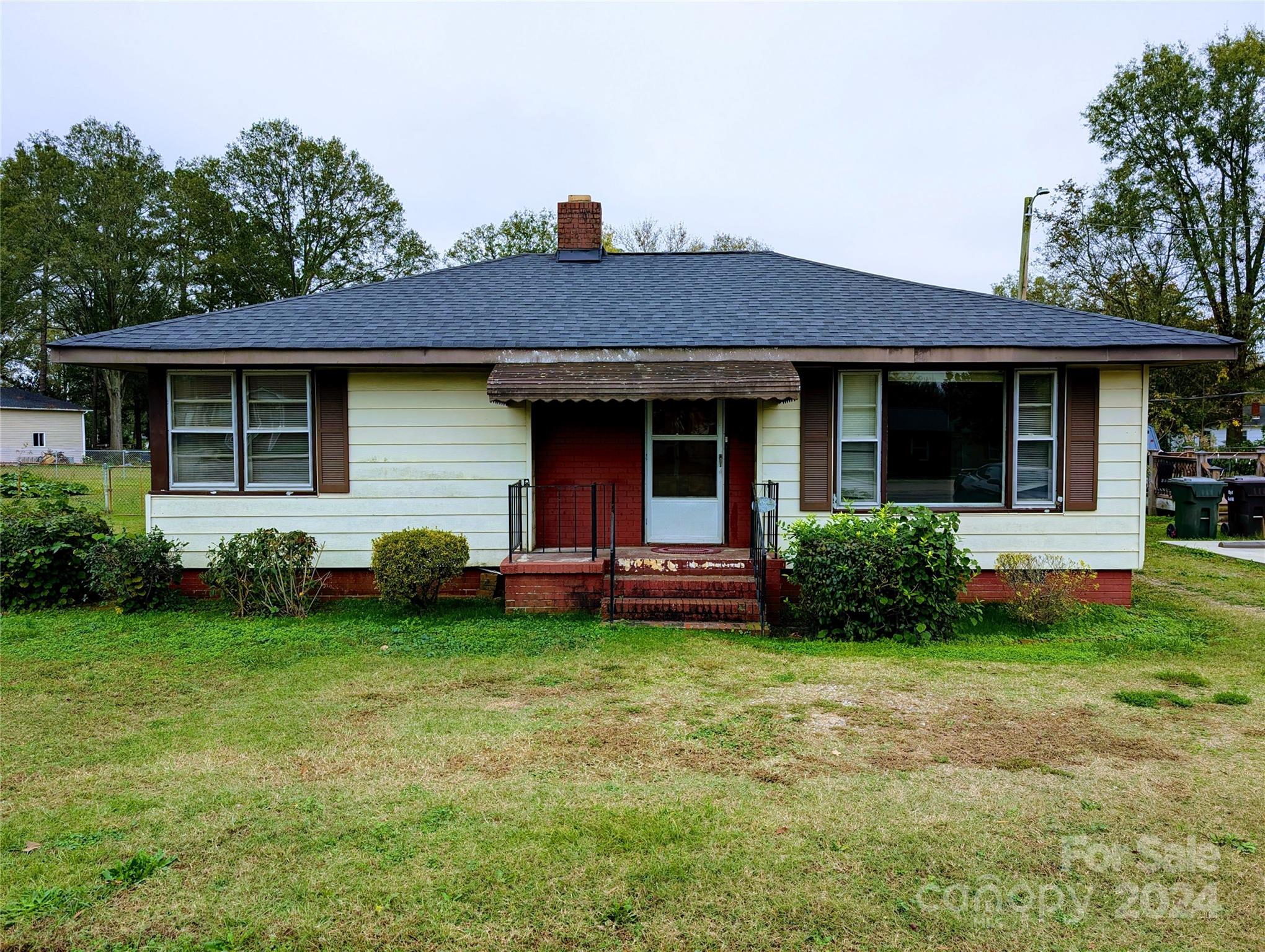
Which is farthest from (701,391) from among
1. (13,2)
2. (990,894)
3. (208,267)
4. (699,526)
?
(208,267)

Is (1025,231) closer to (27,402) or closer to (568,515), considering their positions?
(568,515)

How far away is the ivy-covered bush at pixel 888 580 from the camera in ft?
24.5

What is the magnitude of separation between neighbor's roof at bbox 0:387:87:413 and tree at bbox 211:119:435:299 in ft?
37.0

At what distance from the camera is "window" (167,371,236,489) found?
364 inches

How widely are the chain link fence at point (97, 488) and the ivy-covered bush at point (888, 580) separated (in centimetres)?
801

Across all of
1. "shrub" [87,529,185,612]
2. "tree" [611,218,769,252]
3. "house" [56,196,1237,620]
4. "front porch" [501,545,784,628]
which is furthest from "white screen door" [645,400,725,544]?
"tree" [611,218,769,252]

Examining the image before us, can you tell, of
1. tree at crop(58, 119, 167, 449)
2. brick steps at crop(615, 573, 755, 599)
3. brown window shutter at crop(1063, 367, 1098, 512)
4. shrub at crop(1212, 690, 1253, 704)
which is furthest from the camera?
tree at crop(58, 119, 167, 449)

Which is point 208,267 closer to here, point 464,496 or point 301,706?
point 464,496

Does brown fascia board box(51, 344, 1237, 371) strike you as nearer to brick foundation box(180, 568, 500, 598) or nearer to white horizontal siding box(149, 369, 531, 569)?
white horizontal siding box(149, 369, 531, 569)

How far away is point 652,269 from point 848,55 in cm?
685

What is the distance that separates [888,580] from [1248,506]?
11297 mm

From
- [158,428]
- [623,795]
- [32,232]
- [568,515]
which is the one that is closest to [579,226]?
[568,515]

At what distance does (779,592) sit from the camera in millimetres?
8500

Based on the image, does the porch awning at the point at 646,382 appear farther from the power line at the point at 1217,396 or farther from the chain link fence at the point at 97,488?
the power line at the point at 1217,396
